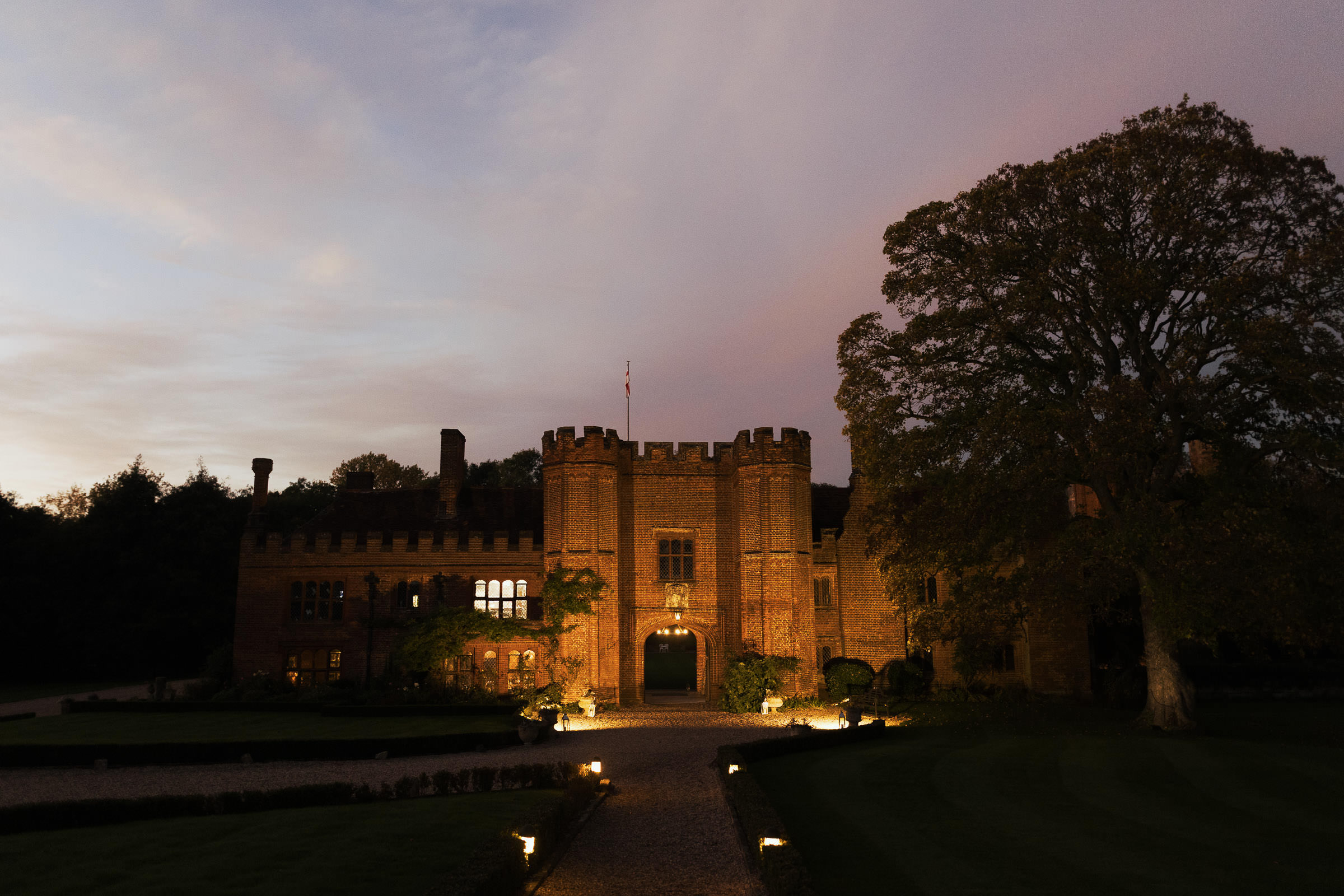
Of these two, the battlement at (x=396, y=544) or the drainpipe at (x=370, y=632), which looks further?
the battlement at (x=396, y=544)

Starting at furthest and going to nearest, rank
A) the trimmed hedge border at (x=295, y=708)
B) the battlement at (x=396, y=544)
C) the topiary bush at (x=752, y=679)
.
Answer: the battlement at (x=396, y=544) < the topiary bush at (x=752, y=679) < the trimmed hedge border at (x=295, y=708)

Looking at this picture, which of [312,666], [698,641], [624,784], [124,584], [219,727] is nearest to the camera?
[624,784]

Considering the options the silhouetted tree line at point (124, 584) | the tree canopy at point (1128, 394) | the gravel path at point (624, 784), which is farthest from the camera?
the silhouetted tree line at point (124, 584)

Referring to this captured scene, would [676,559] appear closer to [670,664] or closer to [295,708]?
[295,708]

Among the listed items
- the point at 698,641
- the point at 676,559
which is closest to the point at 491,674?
the point at 698,641

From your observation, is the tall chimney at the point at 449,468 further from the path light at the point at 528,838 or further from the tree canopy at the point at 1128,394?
the path light at the point at 528,838

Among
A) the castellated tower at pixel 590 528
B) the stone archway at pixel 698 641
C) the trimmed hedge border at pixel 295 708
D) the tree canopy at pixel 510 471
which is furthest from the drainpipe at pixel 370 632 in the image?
the tree canopy at pixel 510 471

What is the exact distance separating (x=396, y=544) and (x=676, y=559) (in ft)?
35.4

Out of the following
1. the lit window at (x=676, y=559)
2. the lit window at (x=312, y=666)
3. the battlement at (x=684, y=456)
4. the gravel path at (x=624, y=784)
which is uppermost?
the battlement at (x=684, y=456)

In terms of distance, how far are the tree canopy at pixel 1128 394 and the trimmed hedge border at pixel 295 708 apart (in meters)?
12.9

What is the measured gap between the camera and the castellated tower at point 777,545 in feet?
108

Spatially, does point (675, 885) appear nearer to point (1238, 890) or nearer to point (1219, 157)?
point (1238, 890)

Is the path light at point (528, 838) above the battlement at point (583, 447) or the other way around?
the other way around

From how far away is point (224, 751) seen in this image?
21.2m
